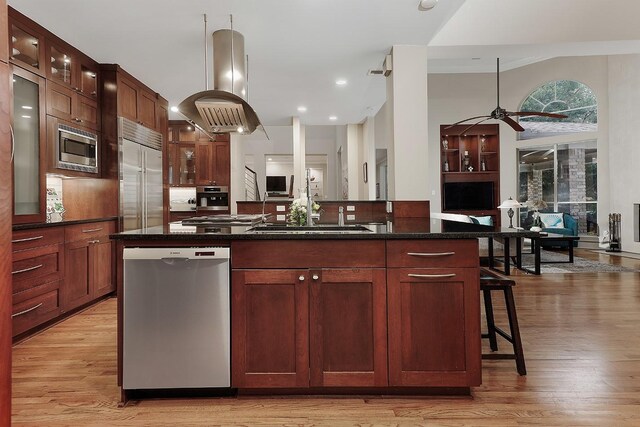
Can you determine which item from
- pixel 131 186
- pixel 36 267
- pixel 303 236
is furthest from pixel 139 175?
pixel 303 236

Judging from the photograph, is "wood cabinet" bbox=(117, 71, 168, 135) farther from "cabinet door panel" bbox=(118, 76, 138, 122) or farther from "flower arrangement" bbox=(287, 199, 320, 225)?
"flower arrangement" bbox=(287, 199, 320, 225)

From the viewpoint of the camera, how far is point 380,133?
32.1ft

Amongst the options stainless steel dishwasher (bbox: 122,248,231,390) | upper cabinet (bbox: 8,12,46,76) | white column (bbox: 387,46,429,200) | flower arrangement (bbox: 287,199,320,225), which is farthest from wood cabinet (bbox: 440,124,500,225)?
stainless steel dishwasher (bbox: 122,248,231,390)

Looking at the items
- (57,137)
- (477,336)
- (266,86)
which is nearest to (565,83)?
(266,86)

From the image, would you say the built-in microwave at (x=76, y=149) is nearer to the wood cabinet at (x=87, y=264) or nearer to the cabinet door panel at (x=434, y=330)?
the wood cabinet at (x=87, y=264)

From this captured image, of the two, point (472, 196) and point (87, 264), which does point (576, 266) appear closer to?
point (472, 196)

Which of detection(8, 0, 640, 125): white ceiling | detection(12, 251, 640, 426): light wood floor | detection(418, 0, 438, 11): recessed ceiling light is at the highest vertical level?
detection(8, 0, 640, 125): white ceiling

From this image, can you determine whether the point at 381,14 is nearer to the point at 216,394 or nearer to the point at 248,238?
the point at 248,238

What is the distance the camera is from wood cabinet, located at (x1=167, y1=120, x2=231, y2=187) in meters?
7.20

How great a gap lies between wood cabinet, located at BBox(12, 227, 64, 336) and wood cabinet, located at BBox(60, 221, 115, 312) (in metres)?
0.11

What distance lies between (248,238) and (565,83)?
919 cm

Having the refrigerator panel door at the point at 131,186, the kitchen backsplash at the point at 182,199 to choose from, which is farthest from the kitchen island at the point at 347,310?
the kitchen backsplash at the point at 182,199

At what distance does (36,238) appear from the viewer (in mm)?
3057

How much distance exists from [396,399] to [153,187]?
4.36 meters
